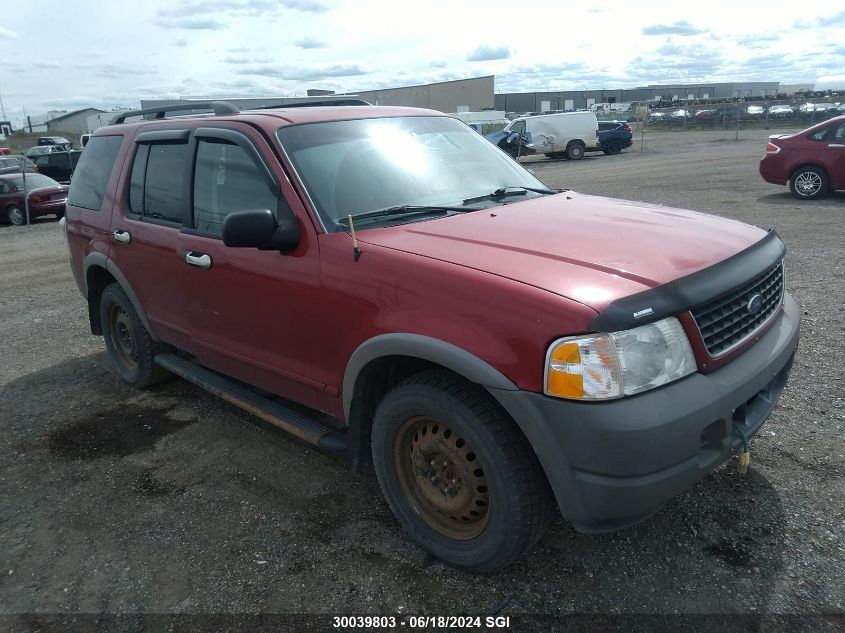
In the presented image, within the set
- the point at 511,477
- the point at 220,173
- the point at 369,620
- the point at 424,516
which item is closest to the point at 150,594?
the point at 369,620

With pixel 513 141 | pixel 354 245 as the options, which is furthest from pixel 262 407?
pixel 513 141

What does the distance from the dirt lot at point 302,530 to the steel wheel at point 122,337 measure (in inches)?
10.0

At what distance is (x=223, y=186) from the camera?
12.3 ft

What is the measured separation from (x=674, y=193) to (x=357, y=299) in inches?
523

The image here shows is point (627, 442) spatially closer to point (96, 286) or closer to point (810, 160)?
point (96, 286)

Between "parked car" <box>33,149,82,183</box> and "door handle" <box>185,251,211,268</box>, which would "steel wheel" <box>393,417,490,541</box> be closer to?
"door handle" <box>185,251,211,268</box>

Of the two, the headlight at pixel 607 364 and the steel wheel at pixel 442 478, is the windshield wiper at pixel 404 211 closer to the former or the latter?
the steel wheel at pixel 442 478

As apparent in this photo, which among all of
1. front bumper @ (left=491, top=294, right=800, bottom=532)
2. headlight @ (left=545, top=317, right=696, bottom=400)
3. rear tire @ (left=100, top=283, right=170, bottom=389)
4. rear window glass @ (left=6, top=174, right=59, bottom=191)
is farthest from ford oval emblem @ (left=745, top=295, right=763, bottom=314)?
rear window glass @ (left=6, top=174, right=59, bottom=191)

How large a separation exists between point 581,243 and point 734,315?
682 millimetres

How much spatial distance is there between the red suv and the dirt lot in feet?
1.00

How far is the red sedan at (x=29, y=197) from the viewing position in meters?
16.7

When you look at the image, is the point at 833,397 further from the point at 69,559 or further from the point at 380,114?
the point at 69,559

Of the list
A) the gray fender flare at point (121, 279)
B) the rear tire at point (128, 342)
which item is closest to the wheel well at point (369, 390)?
the gray fender flare at point (121, 279)

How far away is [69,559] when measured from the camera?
10.2 feet
